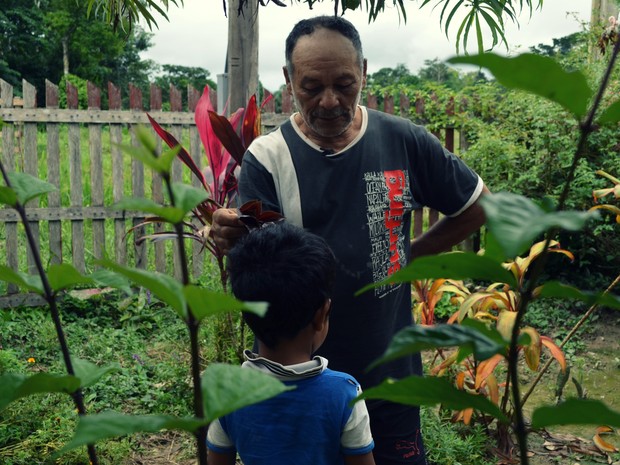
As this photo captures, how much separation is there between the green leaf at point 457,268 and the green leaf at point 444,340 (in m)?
0.03

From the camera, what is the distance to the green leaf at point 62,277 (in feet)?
1.59

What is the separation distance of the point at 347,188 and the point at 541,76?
5.27 feet

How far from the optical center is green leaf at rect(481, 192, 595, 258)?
306 mm

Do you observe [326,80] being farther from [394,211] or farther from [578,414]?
[578,414]

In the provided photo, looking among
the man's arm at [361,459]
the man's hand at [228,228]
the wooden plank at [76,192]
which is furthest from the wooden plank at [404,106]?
the man's arm at [361,459]

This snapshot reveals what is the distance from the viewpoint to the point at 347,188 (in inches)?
77.3

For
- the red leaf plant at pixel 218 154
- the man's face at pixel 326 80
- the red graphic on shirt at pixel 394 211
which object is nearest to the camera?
the man's face at pixel 326 80

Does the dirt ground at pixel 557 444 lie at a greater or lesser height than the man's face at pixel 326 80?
lesser

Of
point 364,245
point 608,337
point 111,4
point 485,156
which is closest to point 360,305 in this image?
point 364,245

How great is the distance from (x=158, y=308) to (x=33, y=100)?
6.42ft

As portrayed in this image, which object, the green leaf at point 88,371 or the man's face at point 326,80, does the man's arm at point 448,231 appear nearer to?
the man's face at point 326,80

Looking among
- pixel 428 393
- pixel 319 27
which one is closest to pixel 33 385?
pixel 428 393

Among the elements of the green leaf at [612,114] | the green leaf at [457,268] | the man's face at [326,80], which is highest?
the man's face at [326,80]

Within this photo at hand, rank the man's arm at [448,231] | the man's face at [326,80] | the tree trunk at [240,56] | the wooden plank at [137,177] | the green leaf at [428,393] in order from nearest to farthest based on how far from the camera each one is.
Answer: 1. the green leaf at [428,393]
2. the man's face at [326,80]
3. the man's arm at [448,231]
4. the tree trunk at [240,56]
5. the wooden plank at [137,177]
